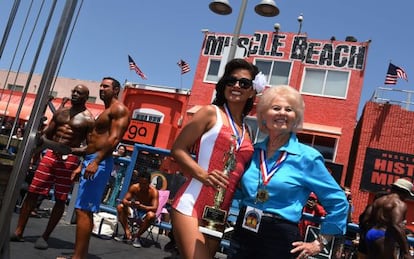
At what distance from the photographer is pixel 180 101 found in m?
20.6

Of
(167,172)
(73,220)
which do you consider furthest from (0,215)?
(167,172)

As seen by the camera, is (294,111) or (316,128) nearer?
(294,111)

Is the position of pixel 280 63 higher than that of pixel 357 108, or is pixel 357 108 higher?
pixel 280 63

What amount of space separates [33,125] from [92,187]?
2.05 metres

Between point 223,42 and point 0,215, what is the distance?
18.9 meters

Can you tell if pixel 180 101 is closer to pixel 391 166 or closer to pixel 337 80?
pixel 337 80

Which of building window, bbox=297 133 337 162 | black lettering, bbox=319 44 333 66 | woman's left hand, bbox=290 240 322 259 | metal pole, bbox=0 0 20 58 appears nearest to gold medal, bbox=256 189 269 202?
woman's left hand, bbox=290 240 322 259

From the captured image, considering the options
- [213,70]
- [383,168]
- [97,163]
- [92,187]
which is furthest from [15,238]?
[213,70]

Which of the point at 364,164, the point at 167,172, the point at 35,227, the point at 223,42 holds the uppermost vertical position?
the point at 223,42

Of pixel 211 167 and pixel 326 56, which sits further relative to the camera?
pixel 326 56

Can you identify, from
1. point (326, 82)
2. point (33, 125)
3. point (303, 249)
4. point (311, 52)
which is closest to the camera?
point (33, 125)

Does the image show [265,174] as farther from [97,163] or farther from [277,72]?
[277,72]

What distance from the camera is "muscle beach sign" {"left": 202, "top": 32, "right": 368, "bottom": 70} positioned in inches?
691

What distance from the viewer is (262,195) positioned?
6.66 feet
